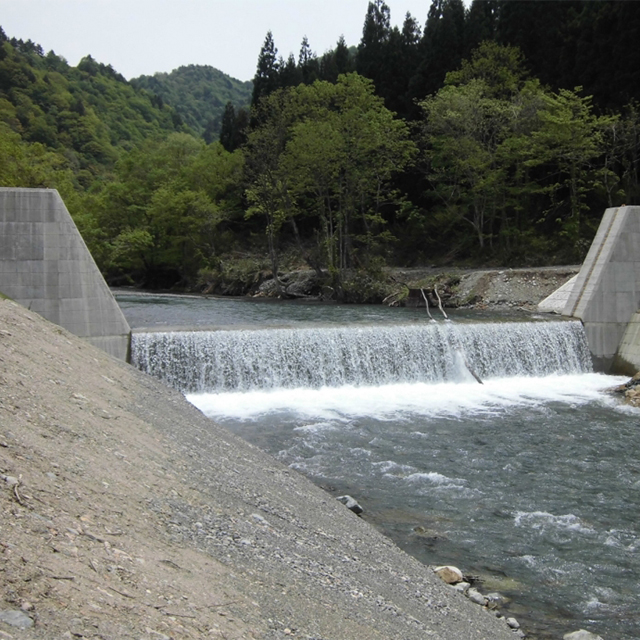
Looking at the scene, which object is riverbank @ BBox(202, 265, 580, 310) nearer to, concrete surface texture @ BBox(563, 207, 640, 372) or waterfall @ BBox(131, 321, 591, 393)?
concrete surface texture @ BBox(563, 207, 640, 372)

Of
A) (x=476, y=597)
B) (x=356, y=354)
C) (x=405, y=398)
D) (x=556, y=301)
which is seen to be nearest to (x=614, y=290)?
(x=556, y=301)

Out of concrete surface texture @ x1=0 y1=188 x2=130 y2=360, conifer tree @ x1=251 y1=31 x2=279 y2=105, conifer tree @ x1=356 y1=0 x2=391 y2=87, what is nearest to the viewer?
concrete surface texture @ x1=0 y1=188 x2=130 y2=360

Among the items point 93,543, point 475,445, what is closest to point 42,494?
point 93,543

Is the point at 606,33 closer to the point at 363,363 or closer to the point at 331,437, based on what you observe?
the point at 363,363

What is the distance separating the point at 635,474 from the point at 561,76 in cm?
2956

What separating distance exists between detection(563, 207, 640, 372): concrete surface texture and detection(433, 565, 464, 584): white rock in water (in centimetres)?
1258

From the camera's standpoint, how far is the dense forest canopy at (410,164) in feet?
99.3

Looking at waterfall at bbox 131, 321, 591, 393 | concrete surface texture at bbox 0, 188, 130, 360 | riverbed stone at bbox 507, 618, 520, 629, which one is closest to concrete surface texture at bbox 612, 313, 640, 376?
waterfall at bbox 131, 321, 591, 393

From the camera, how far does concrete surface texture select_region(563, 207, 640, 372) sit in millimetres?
17172

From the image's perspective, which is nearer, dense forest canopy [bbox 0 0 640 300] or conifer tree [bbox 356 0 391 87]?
dense forest canopy [bbox 0 0 640 300]

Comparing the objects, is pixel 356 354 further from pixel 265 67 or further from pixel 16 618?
pixel 265 67

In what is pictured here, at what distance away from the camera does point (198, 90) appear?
16762cm

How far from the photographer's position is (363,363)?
15531mm

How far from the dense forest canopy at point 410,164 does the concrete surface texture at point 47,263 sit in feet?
53.4
